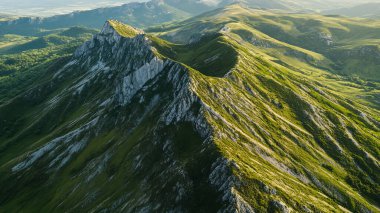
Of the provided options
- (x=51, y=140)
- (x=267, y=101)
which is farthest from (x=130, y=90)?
(x=267, y=101)

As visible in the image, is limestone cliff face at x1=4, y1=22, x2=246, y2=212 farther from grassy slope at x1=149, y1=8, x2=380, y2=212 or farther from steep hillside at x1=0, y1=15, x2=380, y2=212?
grassy slope at x1=149, y1=8, x2=380, y2=212

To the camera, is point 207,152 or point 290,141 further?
point 290,141

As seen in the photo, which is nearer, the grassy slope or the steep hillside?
the steep hillside

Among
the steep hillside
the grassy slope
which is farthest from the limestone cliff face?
the grassy slope

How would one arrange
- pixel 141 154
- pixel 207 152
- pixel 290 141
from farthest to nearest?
pixel 290 141 < pixel 141 154 < pixel 207 152

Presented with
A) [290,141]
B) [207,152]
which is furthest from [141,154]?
[290,141]

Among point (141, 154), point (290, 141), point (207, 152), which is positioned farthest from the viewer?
point (290, 141)

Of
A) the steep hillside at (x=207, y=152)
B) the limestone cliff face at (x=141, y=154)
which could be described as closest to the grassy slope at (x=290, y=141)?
the steep hillside at (x=207, y=152)

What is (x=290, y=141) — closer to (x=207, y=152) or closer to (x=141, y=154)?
(x=207, y=152)

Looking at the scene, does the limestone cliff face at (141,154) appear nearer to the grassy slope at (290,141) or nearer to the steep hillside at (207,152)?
the steep hillside at (207,152)
